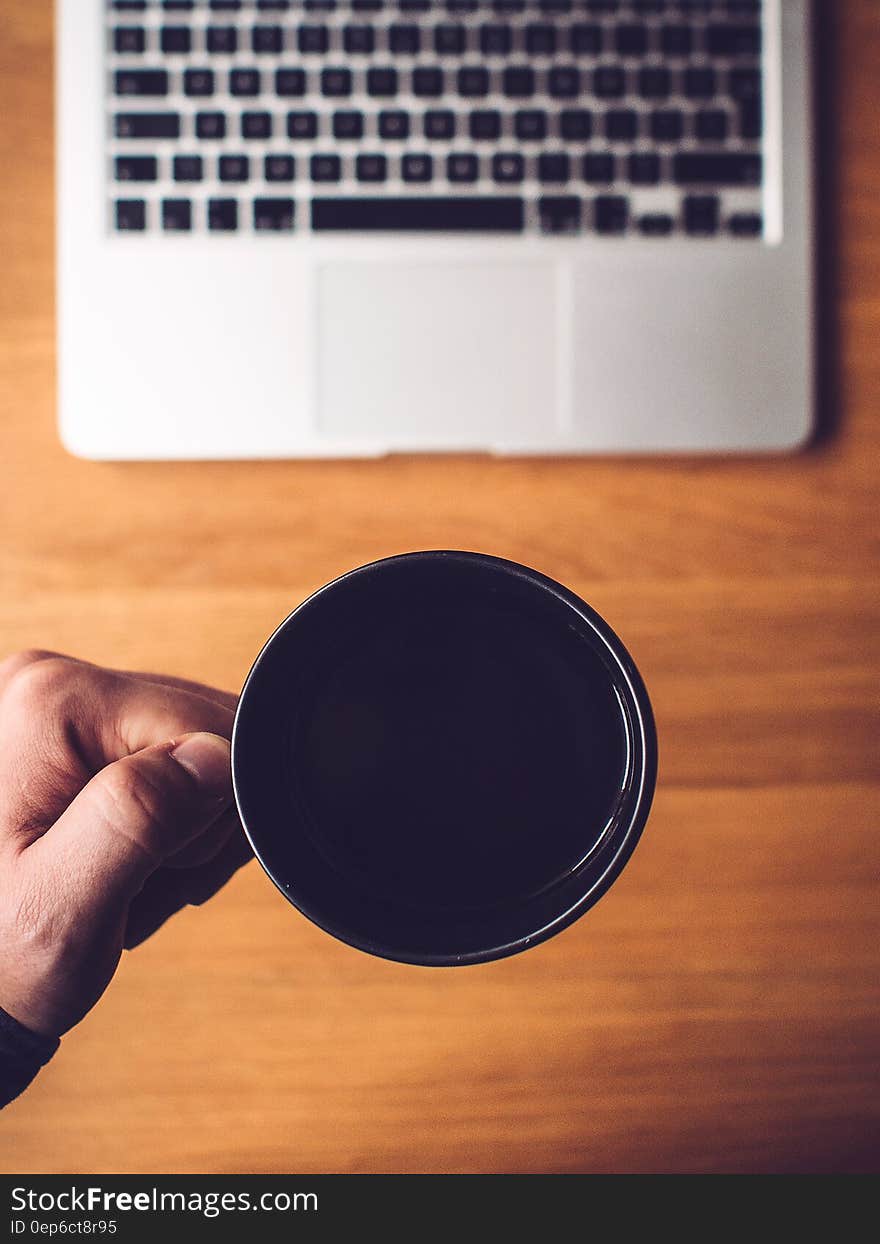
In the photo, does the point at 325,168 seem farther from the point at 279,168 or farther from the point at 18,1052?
the point at 18,1052

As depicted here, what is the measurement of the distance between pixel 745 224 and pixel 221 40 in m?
0.26

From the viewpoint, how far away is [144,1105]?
0.45m

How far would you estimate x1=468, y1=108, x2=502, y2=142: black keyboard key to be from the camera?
0.43 m

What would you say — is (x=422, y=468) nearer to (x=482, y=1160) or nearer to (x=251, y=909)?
(x=251, y=909)

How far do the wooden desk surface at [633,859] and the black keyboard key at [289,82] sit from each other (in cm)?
12

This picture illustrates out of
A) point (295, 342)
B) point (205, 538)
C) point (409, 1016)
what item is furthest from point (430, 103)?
point (409, 1016)

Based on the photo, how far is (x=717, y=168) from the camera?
44 centimetres

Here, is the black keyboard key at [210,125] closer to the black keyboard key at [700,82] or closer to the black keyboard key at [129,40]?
the black keyboard key at [129,40]

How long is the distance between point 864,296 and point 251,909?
43 cm

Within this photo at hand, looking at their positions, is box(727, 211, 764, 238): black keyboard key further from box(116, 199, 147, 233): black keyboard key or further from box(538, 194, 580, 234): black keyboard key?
box(116, 199, 147, 233): black keyboard key

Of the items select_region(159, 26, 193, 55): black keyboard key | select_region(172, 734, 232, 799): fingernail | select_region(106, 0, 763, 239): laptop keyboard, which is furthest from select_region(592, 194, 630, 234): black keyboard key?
select_region(172, 734, 232, 799): fingernail

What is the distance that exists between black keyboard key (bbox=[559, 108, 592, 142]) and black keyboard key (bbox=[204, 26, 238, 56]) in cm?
16

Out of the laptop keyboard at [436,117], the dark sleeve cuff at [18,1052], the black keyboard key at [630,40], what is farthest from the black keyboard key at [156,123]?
the dark sleeve cuff at [18,1052]

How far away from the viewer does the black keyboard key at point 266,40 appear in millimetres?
424
